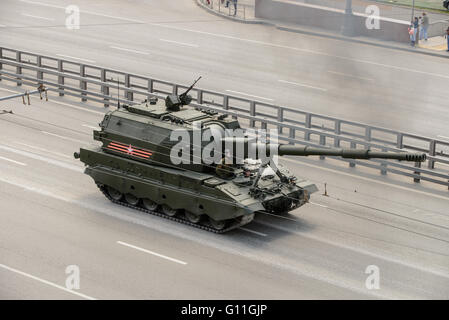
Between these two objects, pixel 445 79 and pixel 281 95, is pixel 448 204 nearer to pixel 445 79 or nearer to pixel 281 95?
pixel 281 95

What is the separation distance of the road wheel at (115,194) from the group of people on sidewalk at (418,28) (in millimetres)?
23635

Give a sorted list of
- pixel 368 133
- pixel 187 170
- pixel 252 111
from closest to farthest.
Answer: pixel 187 170, pixel 368 133, pixel 252 111

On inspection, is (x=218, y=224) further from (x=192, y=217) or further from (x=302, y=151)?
(x=302, y=151)

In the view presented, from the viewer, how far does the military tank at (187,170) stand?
24125mm

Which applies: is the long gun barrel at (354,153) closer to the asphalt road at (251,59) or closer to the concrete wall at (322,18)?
the asphalt road at (251,59)

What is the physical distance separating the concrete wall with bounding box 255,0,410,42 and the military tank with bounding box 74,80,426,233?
22.4 metres

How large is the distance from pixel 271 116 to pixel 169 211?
906 cm

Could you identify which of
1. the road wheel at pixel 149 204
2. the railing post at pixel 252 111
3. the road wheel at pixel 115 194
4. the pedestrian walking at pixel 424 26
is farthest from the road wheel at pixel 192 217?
the pedestrian walking at pixel 424 26

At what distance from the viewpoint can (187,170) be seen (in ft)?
81.9

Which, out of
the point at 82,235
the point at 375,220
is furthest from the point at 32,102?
the point at 375,220

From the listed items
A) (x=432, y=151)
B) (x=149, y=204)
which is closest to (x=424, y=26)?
(x=432, y=151)

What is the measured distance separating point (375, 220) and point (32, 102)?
15897 millimetres

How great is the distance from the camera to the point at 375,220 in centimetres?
2539

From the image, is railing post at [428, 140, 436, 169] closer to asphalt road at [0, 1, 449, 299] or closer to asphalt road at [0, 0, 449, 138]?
asphalt road at [0, 1, 449, 299]
